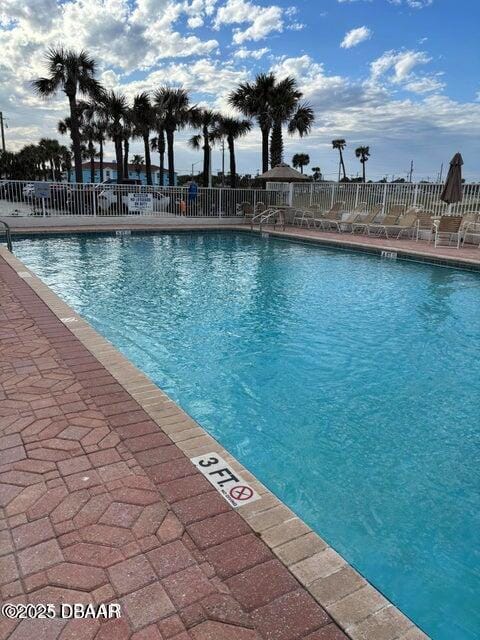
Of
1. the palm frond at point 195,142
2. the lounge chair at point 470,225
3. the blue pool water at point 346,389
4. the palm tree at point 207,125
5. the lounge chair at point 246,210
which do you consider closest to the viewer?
the blue pool water at point 346,389

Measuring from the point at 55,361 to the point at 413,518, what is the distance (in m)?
→ 2.88

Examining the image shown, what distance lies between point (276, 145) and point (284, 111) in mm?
1671

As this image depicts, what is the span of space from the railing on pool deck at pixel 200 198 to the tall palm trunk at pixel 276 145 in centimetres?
348

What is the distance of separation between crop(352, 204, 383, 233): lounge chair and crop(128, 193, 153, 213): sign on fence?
804 cm

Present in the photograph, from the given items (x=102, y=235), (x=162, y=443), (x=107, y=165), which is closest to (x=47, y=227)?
(x=102, y=235)

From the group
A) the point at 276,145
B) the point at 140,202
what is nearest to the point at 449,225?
the point at 140,202

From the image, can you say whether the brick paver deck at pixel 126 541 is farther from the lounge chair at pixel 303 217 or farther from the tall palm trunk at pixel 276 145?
the tall palm trunk at pixel 276 145

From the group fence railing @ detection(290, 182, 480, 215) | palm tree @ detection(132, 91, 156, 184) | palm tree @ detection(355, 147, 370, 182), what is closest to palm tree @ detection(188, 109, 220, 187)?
palm tree @ detection(132, 91, 156, 184)

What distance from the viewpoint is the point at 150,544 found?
181 centimetres

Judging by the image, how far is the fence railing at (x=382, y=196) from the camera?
523 inches

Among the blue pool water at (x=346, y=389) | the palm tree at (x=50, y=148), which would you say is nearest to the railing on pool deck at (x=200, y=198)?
the blue pool water at (x=346, y=389)

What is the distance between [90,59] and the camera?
1930 cm

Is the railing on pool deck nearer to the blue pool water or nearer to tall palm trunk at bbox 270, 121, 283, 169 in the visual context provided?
tall palm trunk at bbox 270, 121, 283, 169

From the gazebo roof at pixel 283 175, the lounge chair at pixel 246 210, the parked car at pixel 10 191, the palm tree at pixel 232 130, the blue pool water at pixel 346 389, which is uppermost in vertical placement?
the palm tree at pixel 232 130
